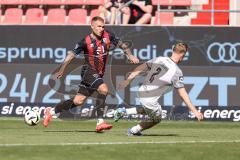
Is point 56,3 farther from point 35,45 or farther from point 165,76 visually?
point 165,76

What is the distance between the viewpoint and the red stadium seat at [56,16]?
24.0m

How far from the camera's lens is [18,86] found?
20797 mm

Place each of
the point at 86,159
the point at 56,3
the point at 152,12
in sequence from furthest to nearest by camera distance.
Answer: the point at 56,3 < the point at 152,12 < the point at 86,159

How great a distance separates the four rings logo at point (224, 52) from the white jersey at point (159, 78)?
6.88 metres

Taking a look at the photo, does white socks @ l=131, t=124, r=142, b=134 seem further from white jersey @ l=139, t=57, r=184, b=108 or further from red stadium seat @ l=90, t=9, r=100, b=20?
red stadium seat @ l=90, t=9, r=100, b=20

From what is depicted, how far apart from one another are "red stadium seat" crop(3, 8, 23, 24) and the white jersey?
36.9 ft

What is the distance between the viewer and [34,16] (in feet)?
80.3

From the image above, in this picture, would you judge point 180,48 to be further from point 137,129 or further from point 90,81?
point 90,81

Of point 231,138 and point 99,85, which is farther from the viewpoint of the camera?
point 99,85

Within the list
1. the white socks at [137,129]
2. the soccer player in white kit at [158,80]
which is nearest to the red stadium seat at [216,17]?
the soccer player in white kit at [158,80]

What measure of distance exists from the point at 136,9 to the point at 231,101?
3.91m

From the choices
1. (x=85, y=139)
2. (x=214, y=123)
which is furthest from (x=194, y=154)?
(x=214, y=123)

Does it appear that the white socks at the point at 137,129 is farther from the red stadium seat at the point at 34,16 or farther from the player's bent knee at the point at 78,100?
the red stadium seat at the point at 34,16

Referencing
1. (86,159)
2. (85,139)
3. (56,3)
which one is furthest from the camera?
(56,3)
